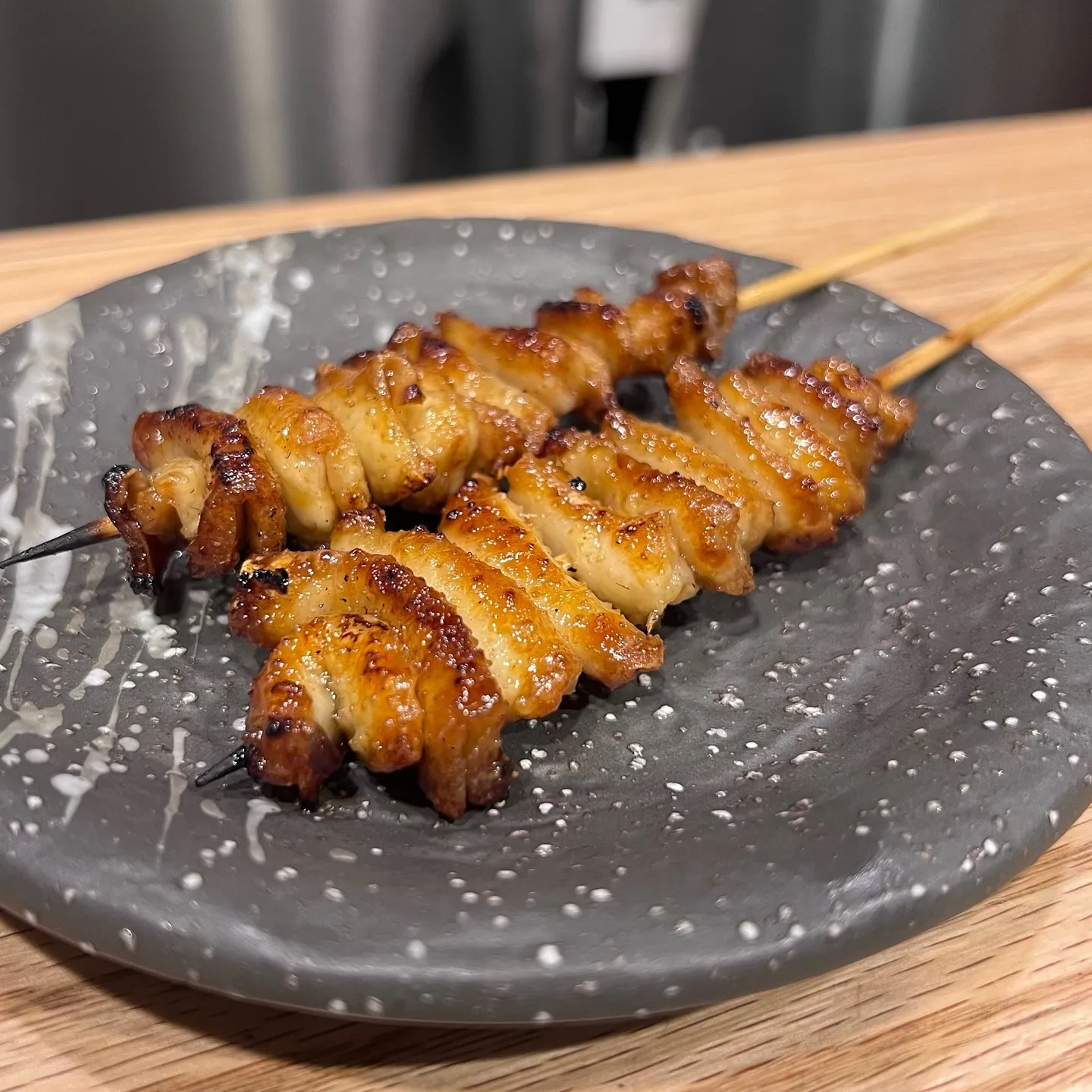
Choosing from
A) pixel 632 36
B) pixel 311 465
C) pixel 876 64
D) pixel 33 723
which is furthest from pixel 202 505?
pixel 876 64

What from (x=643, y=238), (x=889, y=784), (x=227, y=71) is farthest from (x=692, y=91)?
(x=889, y=784)

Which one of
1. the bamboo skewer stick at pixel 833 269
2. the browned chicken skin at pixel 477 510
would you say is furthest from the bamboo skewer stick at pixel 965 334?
the bamboo skewer stick at pixel 833 269

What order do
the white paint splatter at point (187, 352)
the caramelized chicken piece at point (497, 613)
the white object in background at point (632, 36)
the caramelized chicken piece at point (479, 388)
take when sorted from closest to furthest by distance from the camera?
the caramelized chicken piece at point (497, 613)
the caramelized chicken piece at point (479, 388)
the white paint splatter at point (187, 352)
the white object in background at point (632, 36)

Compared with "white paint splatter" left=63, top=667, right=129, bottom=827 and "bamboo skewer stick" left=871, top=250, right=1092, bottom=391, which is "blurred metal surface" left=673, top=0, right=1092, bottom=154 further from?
"white paint splatter" left=63, top=667, right=129, bottom=827

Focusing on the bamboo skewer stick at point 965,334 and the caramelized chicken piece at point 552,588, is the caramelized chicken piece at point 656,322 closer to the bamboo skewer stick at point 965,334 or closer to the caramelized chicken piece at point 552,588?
the bamboo skewer stick at point 965,334

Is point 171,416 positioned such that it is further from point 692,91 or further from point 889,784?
point 692,91

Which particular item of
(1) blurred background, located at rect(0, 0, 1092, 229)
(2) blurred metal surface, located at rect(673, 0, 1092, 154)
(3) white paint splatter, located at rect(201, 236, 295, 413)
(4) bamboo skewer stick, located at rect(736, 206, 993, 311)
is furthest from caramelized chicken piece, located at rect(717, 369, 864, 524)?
(2) blurred metal surface, located at rect(673, 0, 1092, 154)

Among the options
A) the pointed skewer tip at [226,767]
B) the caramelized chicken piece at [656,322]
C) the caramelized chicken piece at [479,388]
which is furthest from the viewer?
the caramelized chicken piece at [656,322]
